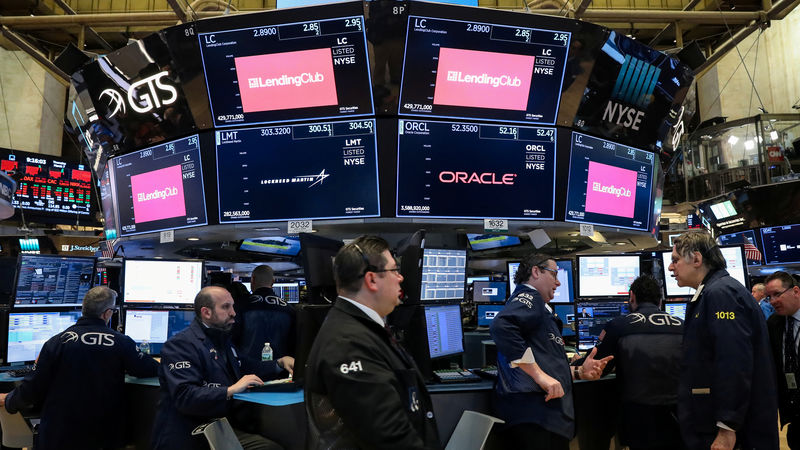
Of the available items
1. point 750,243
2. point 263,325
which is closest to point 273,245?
point 263,325

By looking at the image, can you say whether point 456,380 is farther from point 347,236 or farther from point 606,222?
point 606,222

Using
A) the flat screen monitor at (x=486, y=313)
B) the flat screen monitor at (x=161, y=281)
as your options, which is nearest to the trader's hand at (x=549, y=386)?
the flat screen monitor at (x=161, y=281)

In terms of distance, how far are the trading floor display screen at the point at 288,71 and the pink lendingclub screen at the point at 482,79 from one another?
58 cm

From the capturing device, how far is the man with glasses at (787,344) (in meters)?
3.85

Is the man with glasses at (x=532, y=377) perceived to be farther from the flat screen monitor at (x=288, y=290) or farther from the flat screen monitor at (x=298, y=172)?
the flat screen monitor at (x=288, y=290)

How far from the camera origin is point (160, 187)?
204 inches

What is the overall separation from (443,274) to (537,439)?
4.96 feet

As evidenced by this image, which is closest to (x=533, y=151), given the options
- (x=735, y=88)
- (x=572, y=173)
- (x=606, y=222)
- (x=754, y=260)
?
(x=572, y=173)

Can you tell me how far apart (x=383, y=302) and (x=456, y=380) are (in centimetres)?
225

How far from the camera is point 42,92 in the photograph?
14.3 metres

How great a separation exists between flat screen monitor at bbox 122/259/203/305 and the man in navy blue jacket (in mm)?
2209

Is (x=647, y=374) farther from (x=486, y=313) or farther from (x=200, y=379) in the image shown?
(x=486, y=313)

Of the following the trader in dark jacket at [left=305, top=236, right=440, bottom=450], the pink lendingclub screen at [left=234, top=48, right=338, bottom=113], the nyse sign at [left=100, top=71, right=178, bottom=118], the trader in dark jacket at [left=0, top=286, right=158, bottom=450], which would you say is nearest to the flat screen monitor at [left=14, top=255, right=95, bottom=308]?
the trader in dark jacket at [left=0, top=286, right=158, bottom=450]

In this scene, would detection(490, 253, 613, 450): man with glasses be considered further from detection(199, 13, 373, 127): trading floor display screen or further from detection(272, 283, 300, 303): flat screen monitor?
detection(272, 283, 300, 303): flat screen monitor
